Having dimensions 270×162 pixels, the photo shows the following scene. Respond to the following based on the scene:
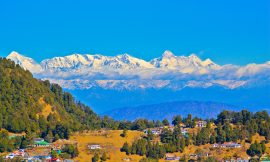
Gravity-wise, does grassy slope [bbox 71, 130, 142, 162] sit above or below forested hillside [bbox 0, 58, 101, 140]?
below

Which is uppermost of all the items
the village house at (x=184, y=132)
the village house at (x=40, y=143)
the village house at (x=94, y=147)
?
the village house at (x=184, y=132)

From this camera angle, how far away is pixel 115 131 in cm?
13800

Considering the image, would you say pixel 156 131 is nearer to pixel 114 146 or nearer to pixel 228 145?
pixel 114 146

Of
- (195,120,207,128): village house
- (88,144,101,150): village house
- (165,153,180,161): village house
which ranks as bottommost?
(165,153,180,161): village house

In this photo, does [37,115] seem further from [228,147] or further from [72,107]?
[228,147]

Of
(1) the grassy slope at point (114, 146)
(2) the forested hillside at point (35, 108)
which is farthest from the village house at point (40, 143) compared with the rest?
(1) the grassy slope at point (114, 146)

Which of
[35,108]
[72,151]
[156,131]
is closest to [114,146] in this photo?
[72,151]

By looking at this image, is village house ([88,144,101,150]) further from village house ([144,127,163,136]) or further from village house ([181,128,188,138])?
village house ([181,128,188,138])

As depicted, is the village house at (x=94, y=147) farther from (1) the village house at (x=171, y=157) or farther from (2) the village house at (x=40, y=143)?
(1) the village house at (x=171, y=157)

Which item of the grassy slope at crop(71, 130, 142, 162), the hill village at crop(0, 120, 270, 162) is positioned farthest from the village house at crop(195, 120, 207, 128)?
the grassy slope at crop(71, 130, 142, 162)

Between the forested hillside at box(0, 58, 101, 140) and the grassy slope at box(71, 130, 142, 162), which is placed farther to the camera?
the forested hillside at box(0, 58, 101, 140)

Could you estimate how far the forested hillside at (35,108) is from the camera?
13462cm

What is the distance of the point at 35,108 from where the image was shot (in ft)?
474

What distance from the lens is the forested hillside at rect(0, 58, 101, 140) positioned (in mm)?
134625
